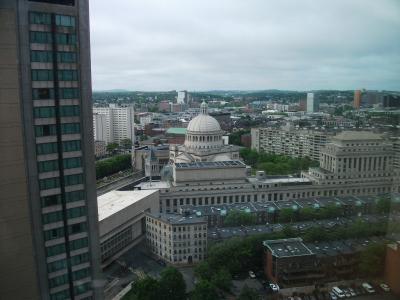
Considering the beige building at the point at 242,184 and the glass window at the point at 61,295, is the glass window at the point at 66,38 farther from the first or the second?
the beige building at the point at 242,184

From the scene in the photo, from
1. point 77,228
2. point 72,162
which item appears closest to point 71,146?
point 72,162

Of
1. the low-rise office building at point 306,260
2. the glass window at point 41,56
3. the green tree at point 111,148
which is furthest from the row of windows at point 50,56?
the green tree at point 111,148

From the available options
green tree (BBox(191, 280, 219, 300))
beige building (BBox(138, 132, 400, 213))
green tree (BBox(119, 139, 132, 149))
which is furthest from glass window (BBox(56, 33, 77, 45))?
green tree (BBox(119, 139, 132, 149))

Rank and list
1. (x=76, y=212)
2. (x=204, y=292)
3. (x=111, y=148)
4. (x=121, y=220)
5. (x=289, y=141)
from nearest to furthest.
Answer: (x=76, y=212) < (x=204, y=292) < (x=121, y=220) < (x=289, y=141) < (x=111, y=148)

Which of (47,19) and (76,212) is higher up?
(47,19)

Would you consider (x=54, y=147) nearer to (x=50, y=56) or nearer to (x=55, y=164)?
(x=55, y=164)

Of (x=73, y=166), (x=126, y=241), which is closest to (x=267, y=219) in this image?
(x=126, y=241)

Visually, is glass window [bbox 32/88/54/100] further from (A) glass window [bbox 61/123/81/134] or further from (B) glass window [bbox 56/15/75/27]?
(B) glass window [bbox 56/15/75/27]

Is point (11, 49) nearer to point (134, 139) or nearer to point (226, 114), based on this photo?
point (134, 139)
